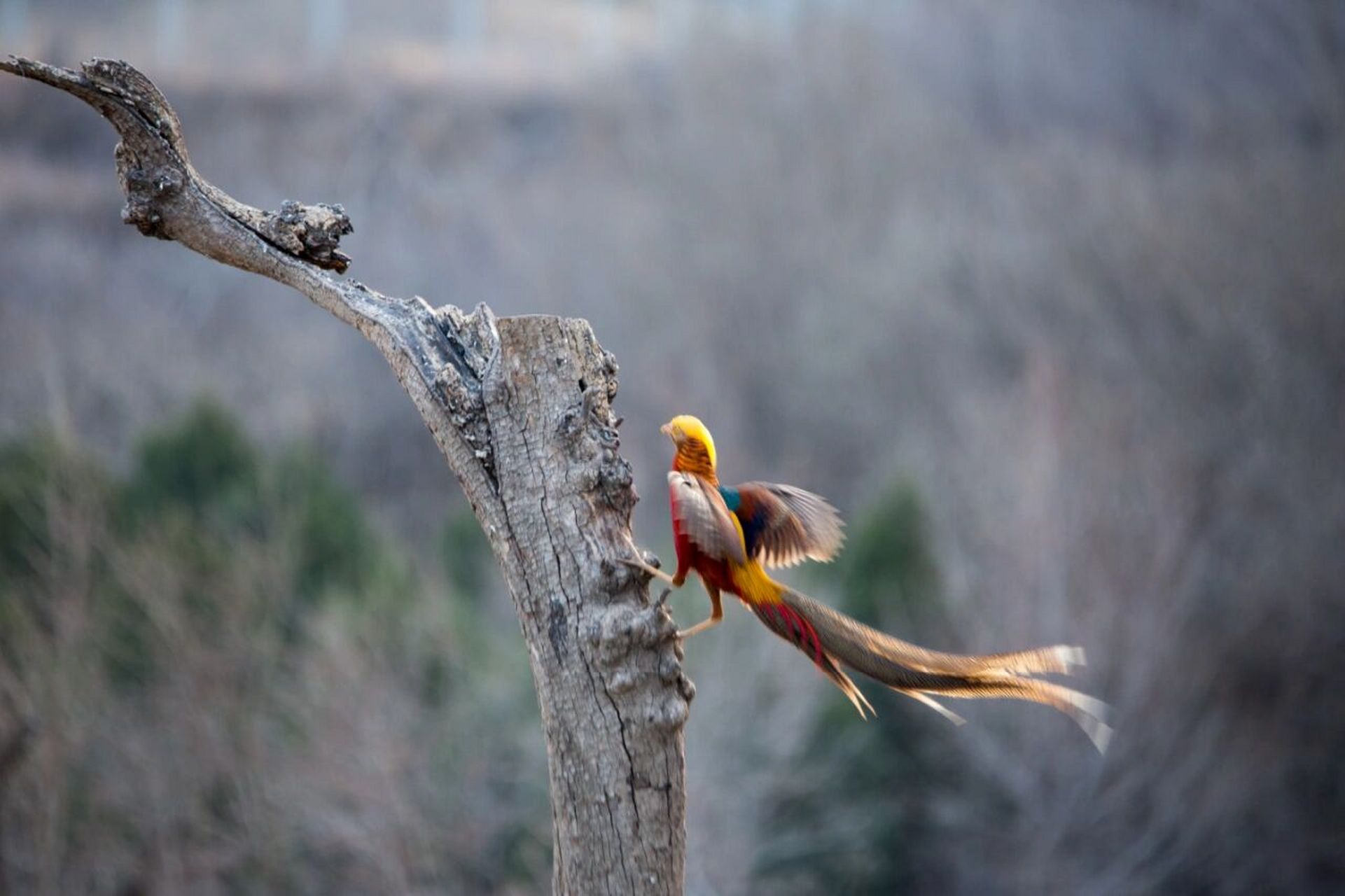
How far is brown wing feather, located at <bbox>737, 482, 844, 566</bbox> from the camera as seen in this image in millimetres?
2953

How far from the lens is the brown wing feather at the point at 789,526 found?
2953 millimetres

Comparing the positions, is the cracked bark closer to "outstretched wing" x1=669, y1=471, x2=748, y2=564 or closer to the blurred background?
"outstretched wing" x1=669, y1=471, x2=748, y2=564

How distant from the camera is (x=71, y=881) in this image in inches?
463

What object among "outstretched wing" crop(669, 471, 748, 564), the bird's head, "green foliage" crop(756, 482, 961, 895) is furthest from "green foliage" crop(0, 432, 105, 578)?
"outstretched wing" crop(669, 471, 748, 564)

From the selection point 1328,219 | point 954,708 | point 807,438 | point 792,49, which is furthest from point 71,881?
point 792,49

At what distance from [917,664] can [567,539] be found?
2.56 ft

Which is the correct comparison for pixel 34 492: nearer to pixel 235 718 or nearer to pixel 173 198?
pixel 235 718

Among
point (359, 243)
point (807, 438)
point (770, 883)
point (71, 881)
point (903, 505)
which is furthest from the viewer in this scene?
point (807, 438)

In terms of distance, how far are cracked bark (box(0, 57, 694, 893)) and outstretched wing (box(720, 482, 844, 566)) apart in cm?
31

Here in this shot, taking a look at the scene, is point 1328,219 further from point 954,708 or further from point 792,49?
→ point 792,49

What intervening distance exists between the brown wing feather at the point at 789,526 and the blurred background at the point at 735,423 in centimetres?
521

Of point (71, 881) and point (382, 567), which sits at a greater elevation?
point (382, 567)

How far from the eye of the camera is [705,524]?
2.72 metres

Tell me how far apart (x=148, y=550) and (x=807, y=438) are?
14345mm
